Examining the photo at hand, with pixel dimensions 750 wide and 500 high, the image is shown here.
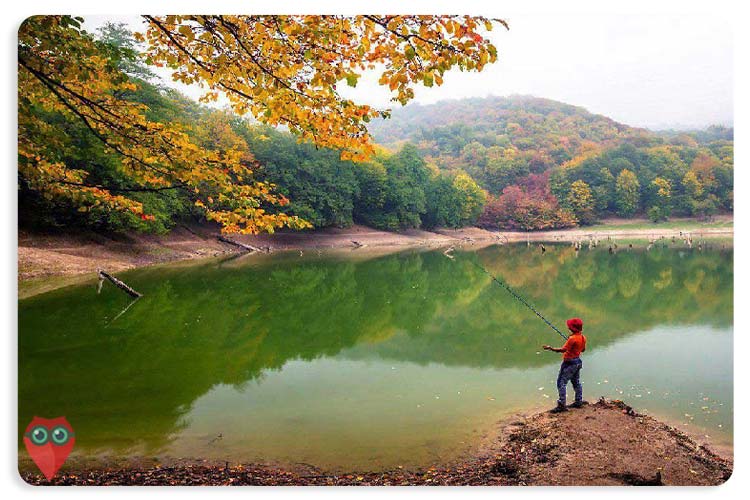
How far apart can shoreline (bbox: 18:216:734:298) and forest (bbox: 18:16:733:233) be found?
1.69ft

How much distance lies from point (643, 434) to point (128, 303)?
12510 millimetres

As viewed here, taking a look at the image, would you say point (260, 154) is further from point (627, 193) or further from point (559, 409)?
point (559, 409)

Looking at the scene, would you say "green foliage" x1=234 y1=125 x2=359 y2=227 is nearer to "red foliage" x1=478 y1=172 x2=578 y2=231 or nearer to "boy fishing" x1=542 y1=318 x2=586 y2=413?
"red foliage" x1=478 y1=172 x2=578 y2=231

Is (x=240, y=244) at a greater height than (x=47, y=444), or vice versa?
(x=240, y=244)

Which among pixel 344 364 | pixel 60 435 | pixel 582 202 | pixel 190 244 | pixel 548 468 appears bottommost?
pixel 344 364

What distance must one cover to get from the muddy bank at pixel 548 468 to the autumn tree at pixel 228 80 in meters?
2.13

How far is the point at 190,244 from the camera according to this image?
23.9 m

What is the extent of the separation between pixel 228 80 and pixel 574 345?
417cm

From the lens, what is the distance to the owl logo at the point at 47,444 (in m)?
3.95

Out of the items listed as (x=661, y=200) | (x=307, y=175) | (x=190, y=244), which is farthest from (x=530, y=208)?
(x=190, y=244)

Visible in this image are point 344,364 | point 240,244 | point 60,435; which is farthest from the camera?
point 240,244

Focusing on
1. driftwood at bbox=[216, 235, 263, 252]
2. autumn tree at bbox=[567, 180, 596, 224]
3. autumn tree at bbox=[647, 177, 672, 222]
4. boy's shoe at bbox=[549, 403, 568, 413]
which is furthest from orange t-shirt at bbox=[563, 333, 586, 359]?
driftwood at bbox=[216, 235, 263, 252]

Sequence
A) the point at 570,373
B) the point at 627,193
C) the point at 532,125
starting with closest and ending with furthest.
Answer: the point at 570,373 < the point at 627,193 < the point at 532,125

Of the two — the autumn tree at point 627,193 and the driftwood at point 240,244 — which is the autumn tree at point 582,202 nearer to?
the autumn tree at point 627,193
